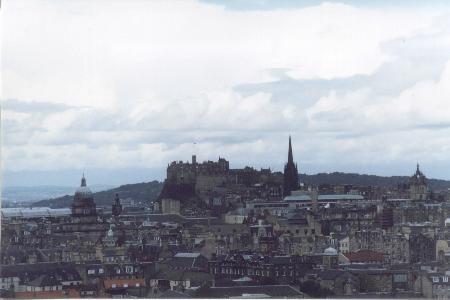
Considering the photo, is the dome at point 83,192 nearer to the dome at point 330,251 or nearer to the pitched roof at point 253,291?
the dome at point 330,251

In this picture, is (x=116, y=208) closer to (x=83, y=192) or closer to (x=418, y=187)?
(x=83, y=192)

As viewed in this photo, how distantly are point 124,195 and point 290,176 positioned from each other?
2636 mm

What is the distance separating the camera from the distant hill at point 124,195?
14.1 meters

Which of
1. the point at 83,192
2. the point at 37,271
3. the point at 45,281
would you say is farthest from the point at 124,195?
the point at 45,281

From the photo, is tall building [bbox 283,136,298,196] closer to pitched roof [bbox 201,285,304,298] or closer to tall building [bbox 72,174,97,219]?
tall building [bbox 72,174,97,219]

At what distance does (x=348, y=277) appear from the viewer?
9867mm

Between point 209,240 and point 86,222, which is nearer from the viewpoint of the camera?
point 209,240

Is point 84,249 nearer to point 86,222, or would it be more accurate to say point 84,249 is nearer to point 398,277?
point 86,222

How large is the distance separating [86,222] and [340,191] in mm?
3854

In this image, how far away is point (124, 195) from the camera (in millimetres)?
14734

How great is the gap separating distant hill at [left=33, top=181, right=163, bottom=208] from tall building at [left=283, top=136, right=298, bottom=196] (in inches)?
71.3

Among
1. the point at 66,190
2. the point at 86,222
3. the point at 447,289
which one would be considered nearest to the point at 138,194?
the point at 86,222

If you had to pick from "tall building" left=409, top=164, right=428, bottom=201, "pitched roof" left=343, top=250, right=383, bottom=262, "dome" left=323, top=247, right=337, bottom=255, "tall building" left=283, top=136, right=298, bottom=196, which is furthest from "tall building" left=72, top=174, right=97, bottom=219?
"tall building" left=409, top=164, right=428, bottom=201

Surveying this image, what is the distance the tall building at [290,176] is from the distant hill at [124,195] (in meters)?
1.81
